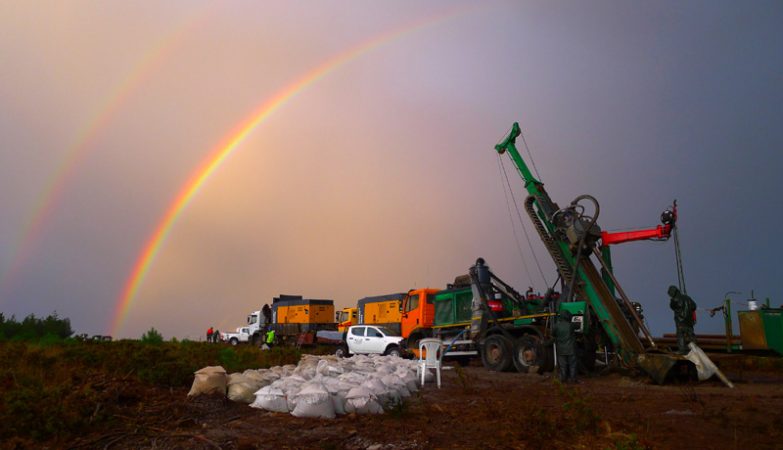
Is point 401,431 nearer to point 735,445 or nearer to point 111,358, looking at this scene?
point 735,445

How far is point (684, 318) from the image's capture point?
13883 mm

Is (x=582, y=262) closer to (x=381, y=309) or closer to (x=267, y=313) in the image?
(x=381, y=309)

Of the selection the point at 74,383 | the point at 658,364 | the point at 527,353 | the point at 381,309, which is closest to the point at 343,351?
the point at 381,309

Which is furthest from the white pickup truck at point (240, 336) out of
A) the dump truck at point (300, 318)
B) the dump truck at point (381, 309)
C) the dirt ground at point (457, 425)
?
the dirt ground at point (457, 425)

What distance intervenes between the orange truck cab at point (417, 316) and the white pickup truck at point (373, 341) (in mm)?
648

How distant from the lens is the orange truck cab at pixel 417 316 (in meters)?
21.6

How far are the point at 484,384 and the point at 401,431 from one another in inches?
261

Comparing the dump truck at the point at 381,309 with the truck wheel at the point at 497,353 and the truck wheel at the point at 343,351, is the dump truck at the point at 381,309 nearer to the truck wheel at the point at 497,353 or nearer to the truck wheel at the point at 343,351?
the truck wheel at the point at 343,351

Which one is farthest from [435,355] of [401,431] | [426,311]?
[426,311]

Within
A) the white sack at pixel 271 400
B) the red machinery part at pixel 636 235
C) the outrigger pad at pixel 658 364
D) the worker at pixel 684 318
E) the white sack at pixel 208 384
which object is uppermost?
the red machinery part at pixel 636 235

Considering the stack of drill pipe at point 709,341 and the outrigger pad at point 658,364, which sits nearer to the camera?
the outrigger pad at point 658,364

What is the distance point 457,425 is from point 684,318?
9.33 m

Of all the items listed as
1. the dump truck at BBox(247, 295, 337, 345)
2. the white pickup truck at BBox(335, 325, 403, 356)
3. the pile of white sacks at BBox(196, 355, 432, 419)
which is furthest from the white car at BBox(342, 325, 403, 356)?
the pile of white sacks at BBox(196, 355, 432, 419)

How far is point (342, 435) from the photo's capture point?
255 inches
